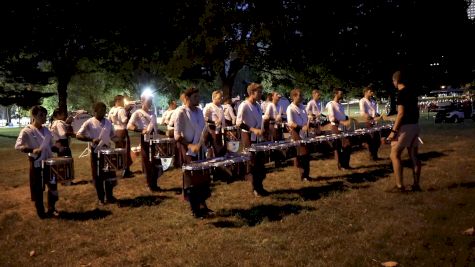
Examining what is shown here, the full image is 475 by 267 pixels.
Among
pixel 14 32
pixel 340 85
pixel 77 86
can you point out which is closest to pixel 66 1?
pixel 14 32

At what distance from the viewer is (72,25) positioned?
2644 cm

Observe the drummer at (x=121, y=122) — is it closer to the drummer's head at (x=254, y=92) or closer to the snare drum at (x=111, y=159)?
the snare drum at (x=111, y=159)

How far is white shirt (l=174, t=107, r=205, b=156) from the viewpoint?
275 inches

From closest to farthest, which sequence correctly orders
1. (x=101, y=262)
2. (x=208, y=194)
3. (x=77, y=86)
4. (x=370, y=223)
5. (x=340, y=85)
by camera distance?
(x=101, y=262) < (x=370, y=223) < (x=208, y=194) < (x=340, y=85) < (x=77, y=86)

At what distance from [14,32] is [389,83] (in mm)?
27750

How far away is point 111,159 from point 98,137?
61cm

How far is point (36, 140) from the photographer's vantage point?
24.6ft

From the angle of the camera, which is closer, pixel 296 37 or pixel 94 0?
pixel 296 37

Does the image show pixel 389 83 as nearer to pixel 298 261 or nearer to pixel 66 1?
pixel 66 1

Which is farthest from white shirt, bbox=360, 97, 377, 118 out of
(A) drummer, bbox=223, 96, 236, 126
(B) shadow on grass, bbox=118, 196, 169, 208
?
(B) shadow on grass, bbox=118, 196, 169, 208

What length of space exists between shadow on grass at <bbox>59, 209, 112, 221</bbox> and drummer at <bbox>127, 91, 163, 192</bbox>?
1601 millimetres

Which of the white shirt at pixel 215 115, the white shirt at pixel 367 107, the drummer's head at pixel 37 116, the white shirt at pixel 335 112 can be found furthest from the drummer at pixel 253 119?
the white shirt at pixel 367 107

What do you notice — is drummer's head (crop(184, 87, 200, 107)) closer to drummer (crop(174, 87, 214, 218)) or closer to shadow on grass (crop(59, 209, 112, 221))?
drummer (crop(174, 87, 214, 218))

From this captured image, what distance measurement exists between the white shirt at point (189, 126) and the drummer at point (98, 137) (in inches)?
76.0
